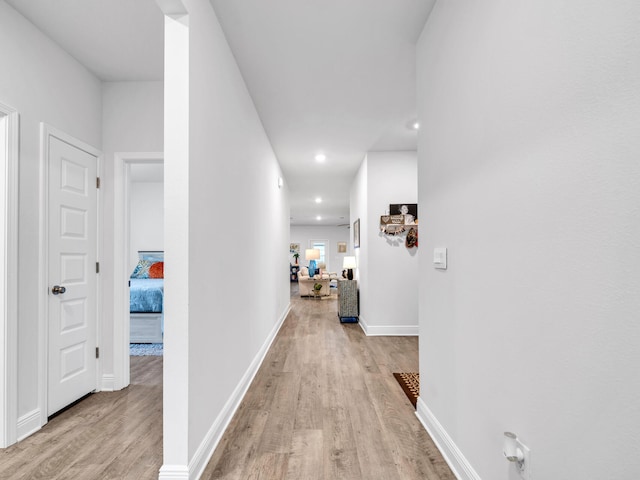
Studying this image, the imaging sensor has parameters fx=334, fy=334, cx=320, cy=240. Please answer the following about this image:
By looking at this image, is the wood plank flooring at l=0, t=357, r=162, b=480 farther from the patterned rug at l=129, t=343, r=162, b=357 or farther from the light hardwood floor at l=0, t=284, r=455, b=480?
the patterned rug at l=129, t=343, r=162, b=357

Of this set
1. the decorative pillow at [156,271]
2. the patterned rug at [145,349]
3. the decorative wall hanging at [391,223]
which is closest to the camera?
the patterned rug at [145,349]

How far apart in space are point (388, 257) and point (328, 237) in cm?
1005

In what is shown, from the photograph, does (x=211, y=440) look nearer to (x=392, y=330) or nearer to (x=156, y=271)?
(x=392, y=330)

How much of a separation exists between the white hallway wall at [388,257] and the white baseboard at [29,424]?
364 centimetres

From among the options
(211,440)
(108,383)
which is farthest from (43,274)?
(211,440)

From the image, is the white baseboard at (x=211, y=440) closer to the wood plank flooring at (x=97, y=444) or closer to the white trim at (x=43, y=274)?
→ the wood plank flooring at (x=97, y=444)

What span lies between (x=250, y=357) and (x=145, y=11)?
2728 millimetres

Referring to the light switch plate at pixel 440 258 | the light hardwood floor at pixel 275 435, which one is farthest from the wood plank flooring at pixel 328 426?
the light switch plate at pixel 440 258

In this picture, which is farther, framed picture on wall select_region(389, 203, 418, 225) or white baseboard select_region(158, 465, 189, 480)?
framed picture on wall select_region(389, 203, 418, 225)

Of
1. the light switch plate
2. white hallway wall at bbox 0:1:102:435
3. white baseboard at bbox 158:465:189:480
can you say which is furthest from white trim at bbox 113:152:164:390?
the light switch plate

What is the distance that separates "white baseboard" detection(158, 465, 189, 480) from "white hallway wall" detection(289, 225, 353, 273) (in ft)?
42.7

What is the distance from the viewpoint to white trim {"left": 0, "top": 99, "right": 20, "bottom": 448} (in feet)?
6.50

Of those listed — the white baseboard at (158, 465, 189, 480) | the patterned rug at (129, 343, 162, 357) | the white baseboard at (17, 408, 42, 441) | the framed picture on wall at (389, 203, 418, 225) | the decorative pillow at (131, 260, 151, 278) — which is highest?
the framed picture on wall at (389, 203, 418, 225)

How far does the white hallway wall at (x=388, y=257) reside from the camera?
15.7 feet
